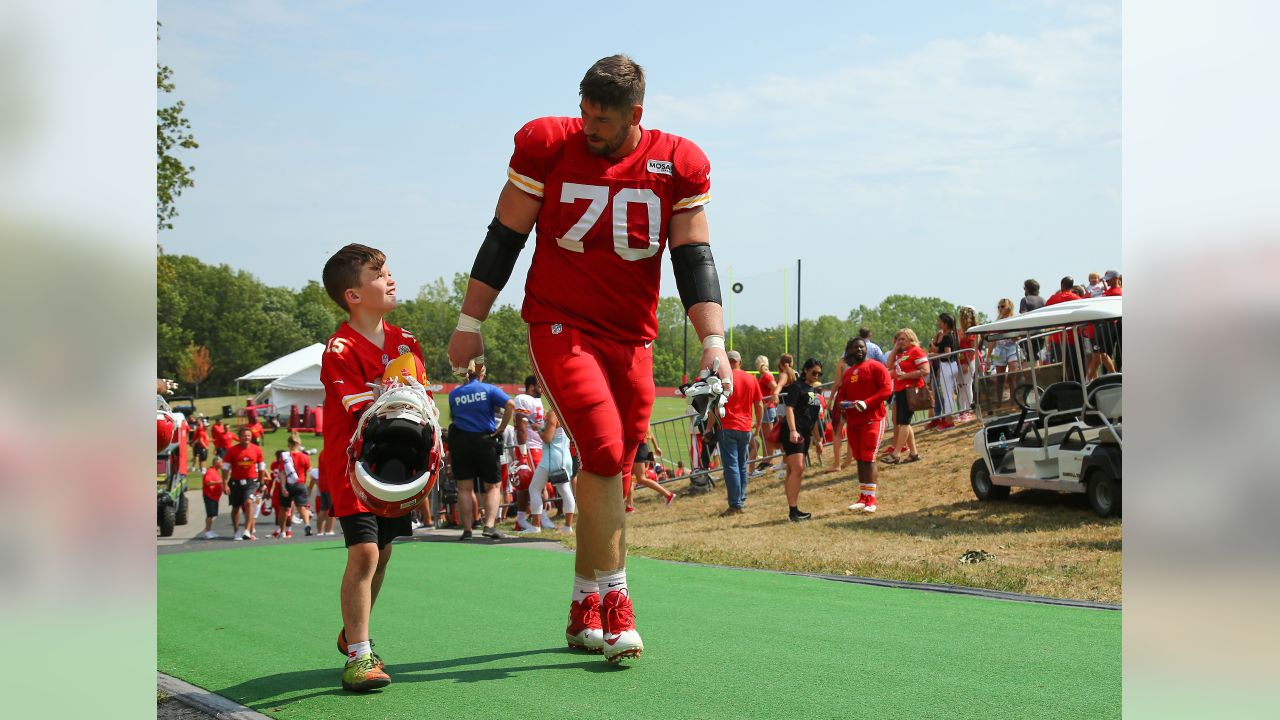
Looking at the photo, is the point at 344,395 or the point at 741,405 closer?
the point at 344,395

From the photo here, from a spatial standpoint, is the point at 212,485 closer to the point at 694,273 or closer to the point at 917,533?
the point at 917,533

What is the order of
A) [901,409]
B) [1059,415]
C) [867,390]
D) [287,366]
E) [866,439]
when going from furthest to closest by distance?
1. [287,366]
2. [901,409]
3. [867,390]
4. [866,439]
5. [1059,415]

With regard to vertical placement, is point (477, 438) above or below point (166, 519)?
above

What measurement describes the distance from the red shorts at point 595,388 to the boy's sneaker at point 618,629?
19.0 inches

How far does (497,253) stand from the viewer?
173 inches

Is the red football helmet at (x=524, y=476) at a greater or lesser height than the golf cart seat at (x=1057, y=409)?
lesser

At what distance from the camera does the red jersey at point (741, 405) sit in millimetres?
13516

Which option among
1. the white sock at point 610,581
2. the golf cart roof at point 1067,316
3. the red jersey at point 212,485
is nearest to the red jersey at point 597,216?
the white sock at point 610,581

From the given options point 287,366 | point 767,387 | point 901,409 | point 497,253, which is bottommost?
point 901,409

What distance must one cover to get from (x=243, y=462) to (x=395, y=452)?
1295cm

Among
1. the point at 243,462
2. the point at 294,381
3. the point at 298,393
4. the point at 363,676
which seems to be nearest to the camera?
the point at 363,676

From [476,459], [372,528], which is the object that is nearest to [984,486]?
[476,459]

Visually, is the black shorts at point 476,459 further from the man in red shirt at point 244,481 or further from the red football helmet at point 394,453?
the red football helmet at point 394,453
